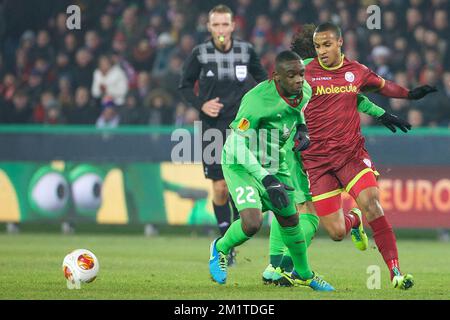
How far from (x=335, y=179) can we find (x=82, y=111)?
8.82 m

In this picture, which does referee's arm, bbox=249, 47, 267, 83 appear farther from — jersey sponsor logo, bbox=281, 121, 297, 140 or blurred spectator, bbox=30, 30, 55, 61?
blurred spectator, bbox=30, 30, 55, 61

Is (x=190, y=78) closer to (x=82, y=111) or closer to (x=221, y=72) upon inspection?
(x=221, y=72)

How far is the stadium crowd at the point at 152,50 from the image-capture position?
17.1 meters

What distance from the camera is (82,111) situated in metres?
17.8

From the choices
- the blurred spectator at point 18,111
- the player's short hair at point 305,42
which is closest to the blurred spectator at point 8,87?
the blurred spectator at point 18,111

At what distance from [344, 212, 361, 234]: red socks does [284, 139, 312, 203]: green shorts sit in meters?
0.42

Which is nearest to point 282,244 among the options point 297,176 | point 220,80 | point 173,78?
point 297,176

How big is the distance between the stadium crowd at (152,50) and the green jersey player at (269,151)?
25.0 ft

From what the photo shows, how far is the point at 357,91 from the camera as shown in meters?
9.55

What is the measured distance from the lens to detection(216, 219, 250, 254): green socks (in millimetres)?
8914

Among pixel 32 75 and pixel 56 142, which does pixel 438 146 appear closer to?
pixel 56 142
